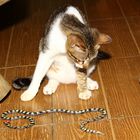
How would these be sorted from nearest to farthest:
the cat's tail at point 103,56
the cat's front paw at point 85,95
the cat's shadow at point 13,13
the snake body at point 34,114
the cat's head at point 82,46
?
the cat's head at point 82,46 → the snake body at point 34,114 → the cat's front paw at point 85,95 → the cat's tail at point 103,56 → the cat's shadow at point 13,13

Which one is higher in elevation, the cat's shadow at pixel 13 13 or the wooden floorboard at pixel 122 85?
the wooden floorboard at pixel 122 85

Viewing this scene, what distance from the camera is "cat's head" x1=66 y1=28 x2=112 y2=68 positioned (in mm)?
1435

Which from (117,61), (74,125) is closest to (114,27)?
(117,61)

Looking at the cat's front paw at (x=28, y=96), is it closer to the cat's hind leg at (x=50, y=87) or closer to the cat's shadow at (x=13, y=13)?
the cat's hind leg at (x=50, y=87)

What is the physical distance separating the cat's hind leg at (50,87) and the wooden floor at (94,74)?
0.03m

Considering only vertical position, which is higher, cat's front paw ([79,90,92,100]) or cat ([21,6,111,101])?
cat ([21,6,111,101])

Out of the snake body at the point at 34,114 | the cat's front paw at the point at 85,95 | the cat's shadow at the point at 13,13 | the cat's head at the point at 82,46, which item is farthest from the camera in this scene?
the cat's shadow at the point at 13,13

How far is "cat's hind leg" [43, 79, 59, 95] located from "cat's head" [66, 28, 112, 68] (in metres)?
0.30

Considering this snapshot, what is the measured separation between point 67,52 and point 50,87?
0.31 metres

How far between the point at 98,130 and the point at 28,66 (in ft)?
2.48

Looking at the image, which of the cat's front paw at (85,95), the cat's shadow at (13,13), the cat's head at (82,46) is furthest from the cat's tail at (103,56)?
the cat's shadow at (13,13)

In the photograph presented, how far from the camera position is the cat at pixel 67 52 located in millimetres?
1509

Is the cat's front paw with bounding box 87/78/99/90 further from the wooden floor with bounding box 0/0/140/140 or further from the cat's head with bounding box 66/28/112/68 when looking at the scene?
the cat's head with bounding box 66/28/112/68

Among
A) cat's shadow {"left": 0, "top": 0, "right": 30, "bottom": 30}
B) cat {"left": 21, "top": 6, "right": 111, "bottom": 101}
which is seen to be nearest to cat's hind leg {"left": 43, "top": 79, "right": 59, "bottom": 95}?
cat {"left": 21, "top": 6, "right": 111, "bottom": 101}
